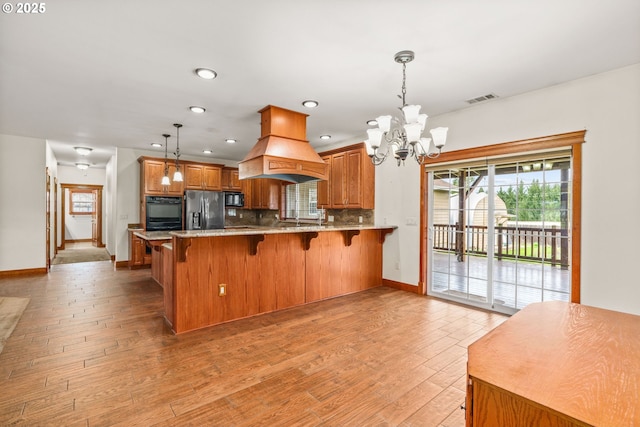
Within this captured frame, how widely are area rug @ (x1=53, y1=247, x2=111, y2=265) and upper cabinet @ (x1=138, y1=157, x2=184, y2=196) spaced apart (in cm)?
277

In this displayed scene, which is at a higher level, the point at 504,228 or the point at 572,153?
the point at 572,153

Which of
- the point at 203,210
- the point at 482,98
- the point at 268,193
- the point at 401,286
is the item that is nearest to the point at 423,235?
the point at 401,286

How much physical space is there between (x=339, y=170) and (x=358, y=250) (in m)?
1.53

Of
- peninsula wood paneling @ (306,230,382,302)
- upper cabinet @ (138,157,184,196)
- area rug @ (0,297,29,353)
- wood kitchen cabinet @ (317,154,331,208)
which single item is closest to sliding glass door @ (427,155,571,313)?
peninsula wood paneling @ (306,230,382,302)

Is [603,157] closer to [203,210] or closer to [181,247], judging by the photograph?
[181,247]

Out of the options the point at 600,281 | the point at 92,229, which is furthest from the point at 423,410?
the point at 92,229

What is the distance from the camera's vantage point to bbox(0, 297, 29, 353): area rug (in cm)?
301

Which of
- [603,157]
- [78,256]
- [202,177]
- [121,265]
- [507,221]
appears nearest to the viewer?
[603,157]

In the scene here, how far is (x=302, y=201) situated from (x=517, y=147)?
14.4ft

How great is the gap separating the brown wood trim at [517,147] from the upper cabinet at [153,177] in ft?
17.7

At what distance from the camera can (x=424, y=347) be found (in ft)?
9.14

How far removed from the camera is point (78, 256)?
811cm

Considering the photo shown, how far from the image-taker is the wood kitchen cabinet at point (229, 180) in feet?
24.6

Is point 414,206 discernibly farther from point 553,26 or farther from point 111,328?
point 111,328
